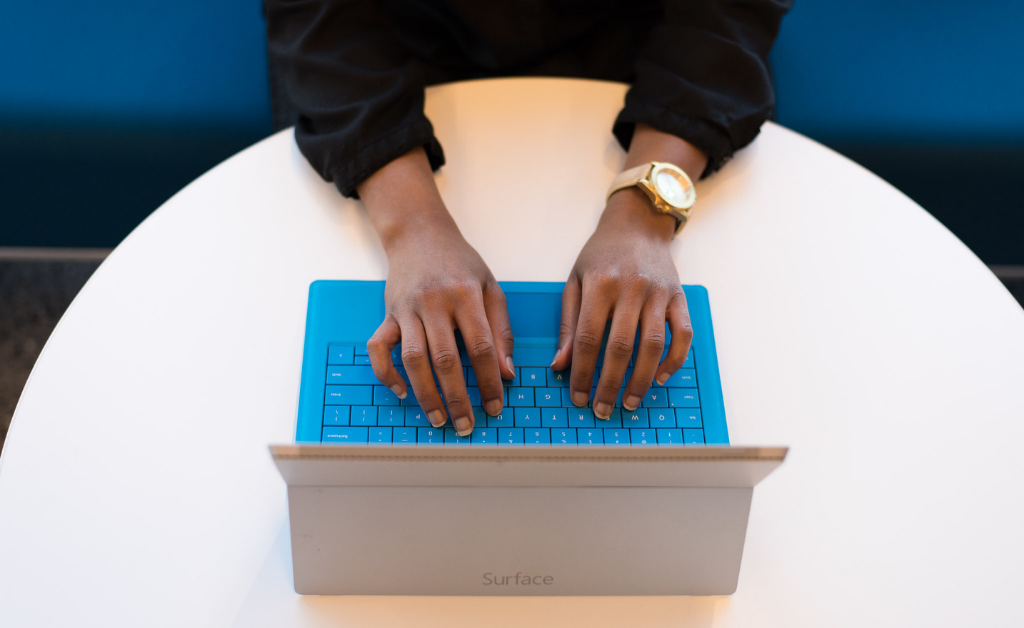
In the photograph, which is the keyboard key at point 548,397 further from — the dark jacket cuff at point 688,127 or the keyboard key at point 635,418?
the dark jacket cuff at point 688,127

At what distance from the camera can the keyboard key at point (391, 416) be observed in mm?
688

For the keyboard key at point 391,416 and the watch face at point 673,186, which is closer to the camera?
the keyboard key at point 391,416

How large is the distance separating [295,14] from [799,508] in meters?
0.76

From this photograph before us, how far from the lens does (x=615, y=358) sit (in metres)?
0.71

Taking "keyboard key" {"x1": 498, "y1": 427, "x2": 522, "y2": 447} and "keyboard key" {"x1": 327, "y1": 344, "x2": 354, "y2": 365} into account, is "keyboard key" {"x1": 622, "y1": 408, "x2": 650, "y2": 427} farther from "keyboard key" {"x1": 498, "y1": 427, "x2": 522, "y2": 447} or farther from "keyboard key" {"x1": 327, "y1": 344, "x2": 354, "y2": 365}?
"keyboard key" {"x1": 327, "y1": 344, "x2": 354, "y2": 365}

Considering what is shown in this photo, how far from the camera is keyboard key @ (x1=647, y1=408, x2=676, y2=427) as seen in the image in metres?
0.70

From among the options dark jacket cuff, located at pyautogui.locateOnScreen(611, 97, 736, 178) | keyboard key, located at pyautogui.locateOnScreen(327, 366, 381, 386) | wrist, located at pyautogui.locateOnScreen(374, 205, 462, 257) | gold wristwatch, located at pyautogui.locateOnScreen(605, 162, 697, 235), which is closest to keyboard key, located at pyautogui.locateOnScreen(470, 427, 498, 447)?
keyboard key, located at pyautogui.locateOnScreen(327, 366, 381, 386)

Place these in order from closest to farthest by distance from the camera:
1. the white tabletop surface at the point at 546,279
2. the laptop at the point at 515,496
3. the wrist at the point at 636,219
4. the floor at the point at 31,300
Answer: the laptop at the point at 515,496 → the white tabletop surface at the point at 546,279 → the wrist at the point at 636,219 → the floor at the point at 31,300

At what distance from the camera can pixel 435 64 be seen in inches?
44.5

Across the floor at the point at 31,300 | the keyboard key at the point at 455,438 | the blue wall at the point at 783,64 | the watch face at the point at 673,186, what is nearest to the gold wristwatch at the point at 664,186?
the watch face at the point at 673,186

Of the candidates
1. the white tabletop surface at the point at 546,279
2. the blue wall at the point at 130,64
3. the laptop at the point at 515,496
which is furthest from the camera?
the blue wall at the point at 130,64

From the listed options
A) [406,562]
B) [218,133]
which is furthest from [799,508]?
[218,133]

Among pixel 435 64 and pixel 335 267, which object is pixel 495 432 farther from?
pixel 435 64

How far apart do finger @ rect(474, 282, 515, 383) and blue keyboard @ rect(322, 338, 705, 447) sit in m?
0.02
